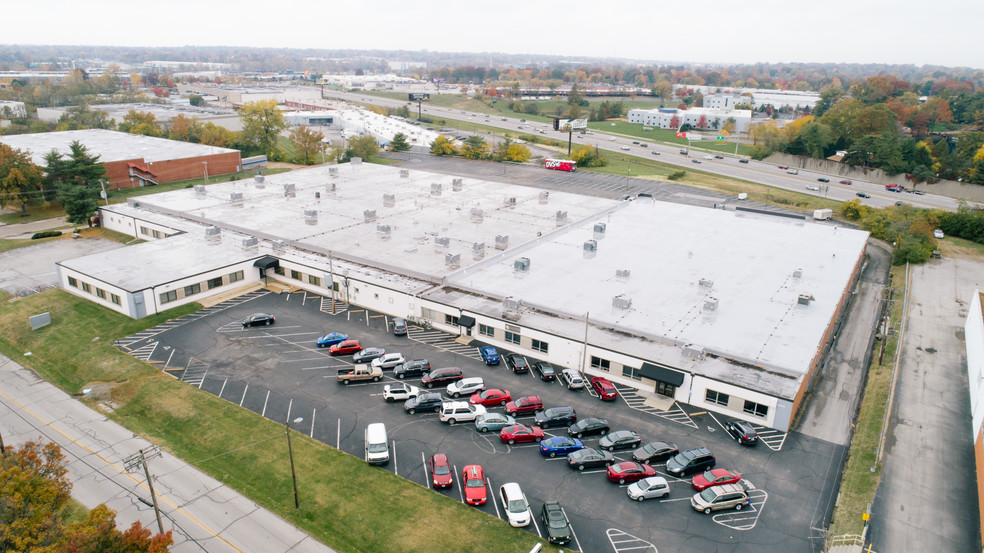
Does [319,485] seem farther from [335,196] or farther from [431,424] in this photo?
[335,196]

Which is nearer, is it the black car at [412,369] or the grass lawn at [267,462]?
the grass lawn at [267,462]

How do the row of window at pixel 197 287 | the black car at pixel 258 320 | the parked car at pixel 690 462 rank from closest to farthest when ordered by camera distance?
1. the parked car at pixel 690 462
2. the black car at pixel 258 320
3. the row of window at pixel 197 287

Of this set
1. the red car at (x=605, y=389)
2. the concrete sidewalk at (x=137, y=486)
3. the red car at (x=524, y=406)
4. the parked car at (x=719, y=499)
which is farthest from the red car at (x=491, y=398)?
the parked car at (x=719, y=499)

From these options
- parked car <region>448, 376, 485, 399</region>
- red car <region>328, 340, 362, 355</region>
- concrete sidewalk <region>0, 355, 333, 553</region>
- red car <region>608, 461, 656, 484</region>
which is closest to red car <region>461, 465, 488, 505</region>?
red car <region>608, 461, 656, 484</region>

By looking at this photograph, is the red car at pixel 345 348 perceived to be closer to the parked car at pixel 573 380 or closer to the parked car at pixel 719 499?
the parked car at pixel 573 380

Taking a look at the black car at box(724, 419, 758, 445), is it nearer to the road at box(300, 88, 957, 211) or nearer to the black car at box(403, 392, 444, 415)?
the black car at box(403, 392, 444, 415)

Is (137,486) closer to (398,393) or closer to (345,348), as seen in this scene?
(398,393)
